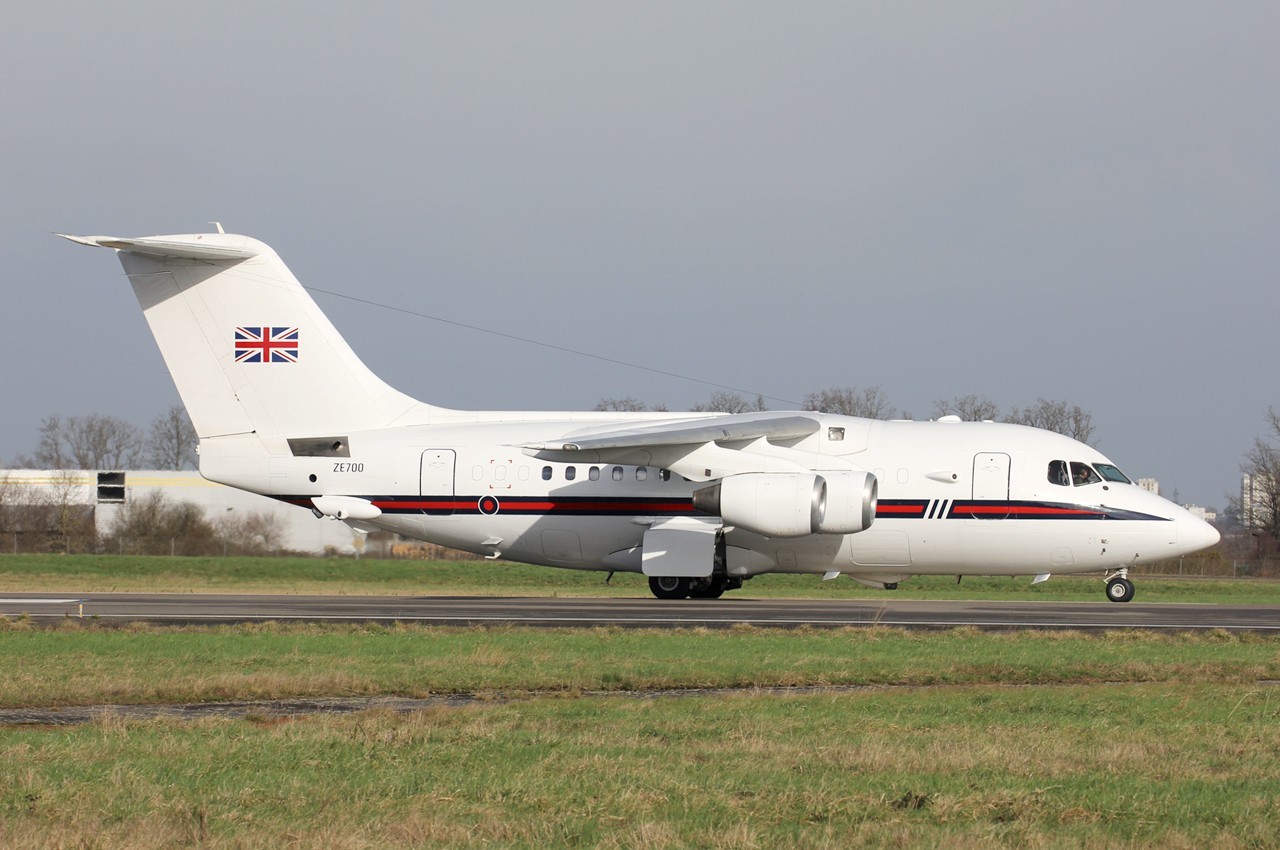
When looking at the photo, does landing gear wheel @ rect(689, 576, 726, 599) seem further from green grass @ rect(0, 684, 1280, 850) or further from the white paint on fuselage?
green grass @ rect(0, 684, 1280, 850)

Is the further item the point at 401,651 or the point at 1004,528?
the point at 1004,528

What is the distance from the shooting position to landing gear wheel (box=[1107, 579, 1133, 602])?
27.6m

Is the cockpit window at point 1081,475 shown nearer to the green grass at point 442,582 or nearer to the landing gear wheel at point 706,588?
the green grass at point 442,582

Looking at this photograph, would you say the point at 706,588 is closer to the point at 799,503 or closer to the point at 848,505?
the point at 799,503

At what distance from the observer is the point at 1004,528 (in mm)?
26484

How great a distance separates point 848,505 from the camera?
25.5m

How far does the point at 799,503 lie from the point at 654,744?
1593 cm

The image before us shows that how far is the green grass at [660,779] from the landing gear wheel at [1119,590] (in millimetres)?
16618

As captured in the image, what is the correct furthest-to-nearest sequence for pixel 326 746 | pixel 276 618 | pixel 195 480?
pixel 195 480 < pixel 276 618 < pixel 326 746

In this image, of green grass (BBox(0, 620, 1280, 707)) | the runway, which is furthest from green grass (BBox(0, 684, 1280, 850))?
the runway

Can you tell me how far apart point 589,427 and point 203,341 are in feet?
27.5

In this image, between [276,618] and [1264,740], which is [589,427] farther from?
[1264,740]

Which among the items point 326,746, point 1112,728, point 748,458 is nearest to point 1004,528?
point 748,458

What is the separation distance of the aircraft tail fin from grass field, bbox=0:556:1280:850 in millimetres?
10855
